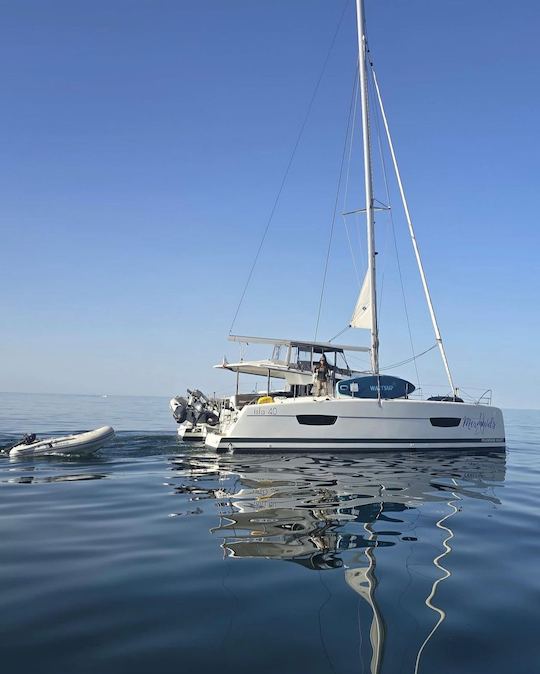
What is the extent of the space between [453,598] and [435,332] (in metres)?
17.5

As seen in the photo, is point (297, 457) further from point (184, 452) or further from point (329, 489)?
point (329, 489)

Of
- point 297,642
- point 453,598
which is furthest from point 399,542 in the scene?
point 297,642

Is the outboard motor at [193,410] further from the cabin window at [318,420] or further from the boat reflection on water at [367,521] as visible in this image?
the boat reflection on water at [367,521]

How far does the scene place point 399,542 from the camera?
7426 mm

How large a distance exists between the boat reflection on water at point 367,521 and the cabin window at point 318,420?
2075 mm

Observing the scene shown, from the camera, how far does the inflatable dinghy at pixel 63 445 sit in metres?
16.8

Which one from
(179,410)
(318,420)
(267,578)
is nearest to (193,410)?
(179,410)

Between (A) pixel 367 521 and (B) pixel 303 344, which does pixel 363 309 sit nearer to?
(B) pixel 303 344

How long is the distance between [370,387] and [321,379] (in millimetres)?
2145

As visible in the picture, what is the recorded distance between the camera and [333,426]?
18906 mm

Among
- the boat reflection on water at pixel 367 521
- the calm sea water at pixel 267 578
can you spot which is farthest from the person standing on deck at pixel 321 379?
the calm sea water at pixel 267 578

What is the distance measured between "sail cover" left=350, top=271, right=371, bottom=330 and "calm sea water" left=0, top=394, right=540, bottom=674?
10.4 meters

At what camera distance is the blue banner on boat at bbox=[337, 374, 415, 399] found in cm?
1909

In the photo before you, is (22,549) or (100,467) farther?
(100,467)
